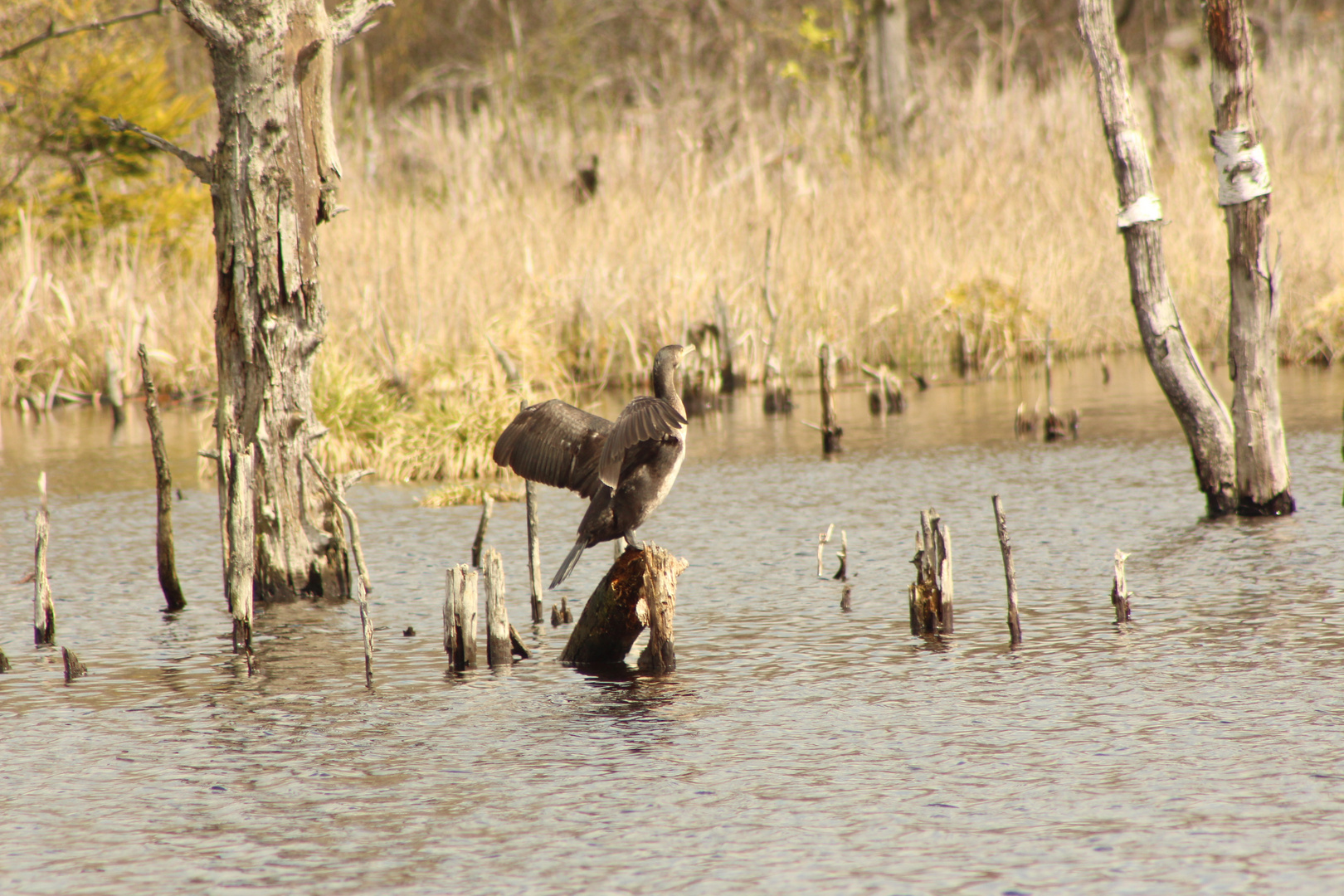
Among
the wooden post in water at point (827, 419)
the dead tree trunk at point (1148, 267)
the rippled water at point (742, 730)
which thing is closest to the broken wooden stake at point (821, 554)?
the rippled water at point (742, 730)

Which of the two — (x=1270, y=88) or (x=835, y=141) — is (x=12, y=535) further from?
(x=1270, y=88)

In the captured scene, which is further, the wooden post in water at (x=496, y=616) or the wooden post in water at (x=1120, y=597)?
the wooden post in water at (x=1120, y=597)

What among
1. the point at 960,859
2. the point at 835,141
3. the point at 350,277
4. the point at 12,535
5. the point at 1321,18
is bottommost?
the point at 960,859

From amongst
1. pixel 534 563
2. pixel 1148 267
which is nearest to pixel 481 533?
pixel 534 563

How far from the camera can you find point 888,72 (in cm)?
2447

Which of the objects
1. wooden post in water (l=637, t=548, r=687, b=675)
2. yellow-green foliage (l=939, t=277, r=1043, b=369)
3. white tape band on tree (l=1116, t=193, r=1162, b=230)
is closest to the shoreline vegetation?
yellow-green foliage (l=939, t=277, r=1043, b=369)

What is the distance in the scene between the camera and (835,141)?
76.6ft

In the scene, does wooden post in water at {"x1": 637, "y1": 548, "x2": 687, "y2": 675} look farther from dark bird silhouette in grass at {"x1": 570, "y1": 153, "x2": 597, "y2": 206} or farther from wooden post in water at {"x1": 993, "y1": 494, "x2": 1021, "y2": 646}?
dark bird silhouette in grass at {"x1": 570, "y1": 153, "x2": 597, "y2": 206}

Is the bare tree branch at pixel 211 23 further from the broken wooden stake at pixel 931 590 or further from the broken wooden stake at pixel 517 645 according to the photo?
the broken wooden stake at pixel 931 590

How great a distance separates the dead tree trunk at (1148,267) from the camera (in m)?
8.95

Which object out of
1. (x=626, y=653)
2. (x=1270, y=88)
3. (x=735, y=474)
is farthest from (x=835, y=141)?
(x=626, y=653)

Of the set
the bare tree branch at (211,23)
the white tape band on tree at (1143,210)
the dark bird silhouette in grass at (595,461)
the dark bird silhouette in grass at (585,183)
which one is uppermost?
the dark bird silhouette in grass at (585,183)

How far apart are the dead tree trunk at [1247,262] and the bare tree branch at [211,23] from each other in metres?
4.91

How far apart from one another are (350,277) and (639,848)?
13.1m
